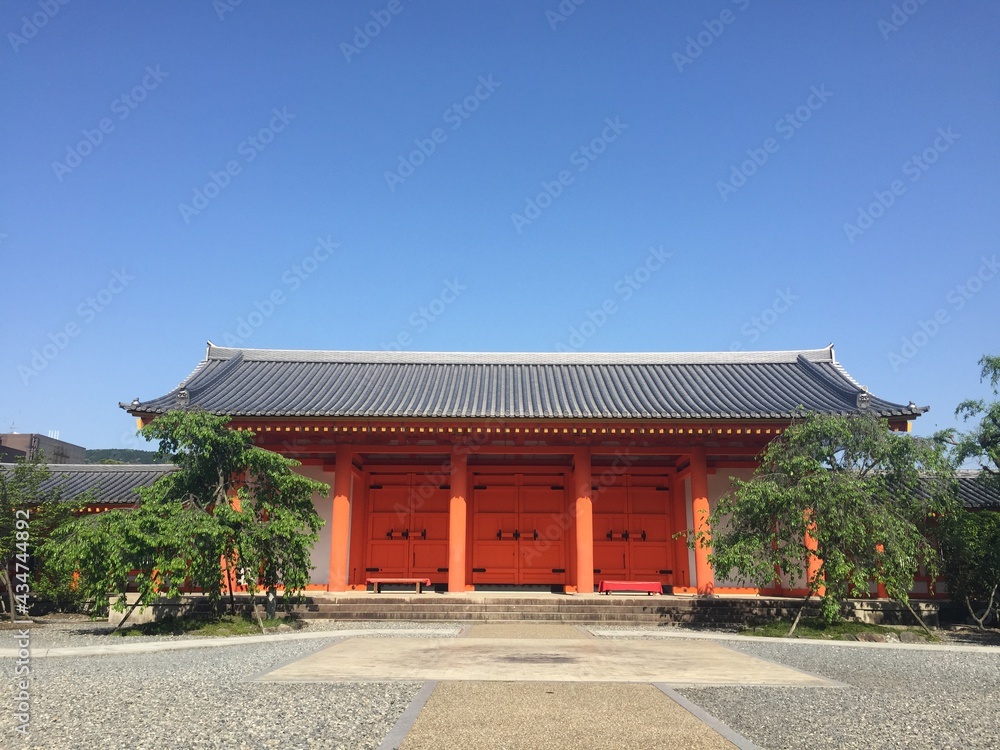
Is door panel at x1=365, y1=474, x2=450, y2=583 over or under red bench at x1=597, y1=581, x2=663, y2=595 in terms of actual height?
over

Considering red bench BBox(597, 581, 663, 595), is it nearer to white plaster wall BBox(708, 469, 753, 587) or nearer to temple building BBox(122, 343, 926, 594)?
temple building BBox(122, 343, 926, 594)

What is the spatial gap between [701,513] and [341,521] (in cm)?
835

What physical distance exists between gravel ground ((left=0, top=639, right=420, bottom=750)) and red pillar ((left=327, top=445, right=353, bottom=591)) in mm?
7315

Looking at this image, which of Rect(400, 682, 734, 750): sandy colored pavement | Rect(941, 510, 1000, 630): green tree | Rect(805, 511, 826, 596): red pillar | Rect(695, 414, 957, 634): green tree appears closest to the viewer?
Rect(400, 682, 734, 750): sandy colored pavement

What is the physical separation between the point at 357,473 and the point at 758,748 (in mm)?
13889

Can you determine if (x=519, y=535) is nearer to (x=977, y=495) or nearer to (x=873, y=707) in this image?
(x=873, y=707)

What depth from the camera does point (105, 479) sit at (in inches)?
828

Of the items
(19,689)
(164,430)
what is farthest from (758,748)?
(164,430)

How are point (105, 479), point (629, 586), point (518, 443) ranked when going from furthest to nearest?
point (105, 479), point (518, 443), point (629, 586)

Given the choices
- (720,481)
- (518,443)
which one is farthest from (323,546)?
(720,481)

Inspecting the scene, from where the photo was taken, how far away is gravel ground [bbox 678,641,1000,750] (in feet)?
17.3

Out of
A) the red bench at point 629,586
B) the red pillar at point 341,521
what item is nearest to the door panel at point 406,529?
the red pillar at point 341,521
